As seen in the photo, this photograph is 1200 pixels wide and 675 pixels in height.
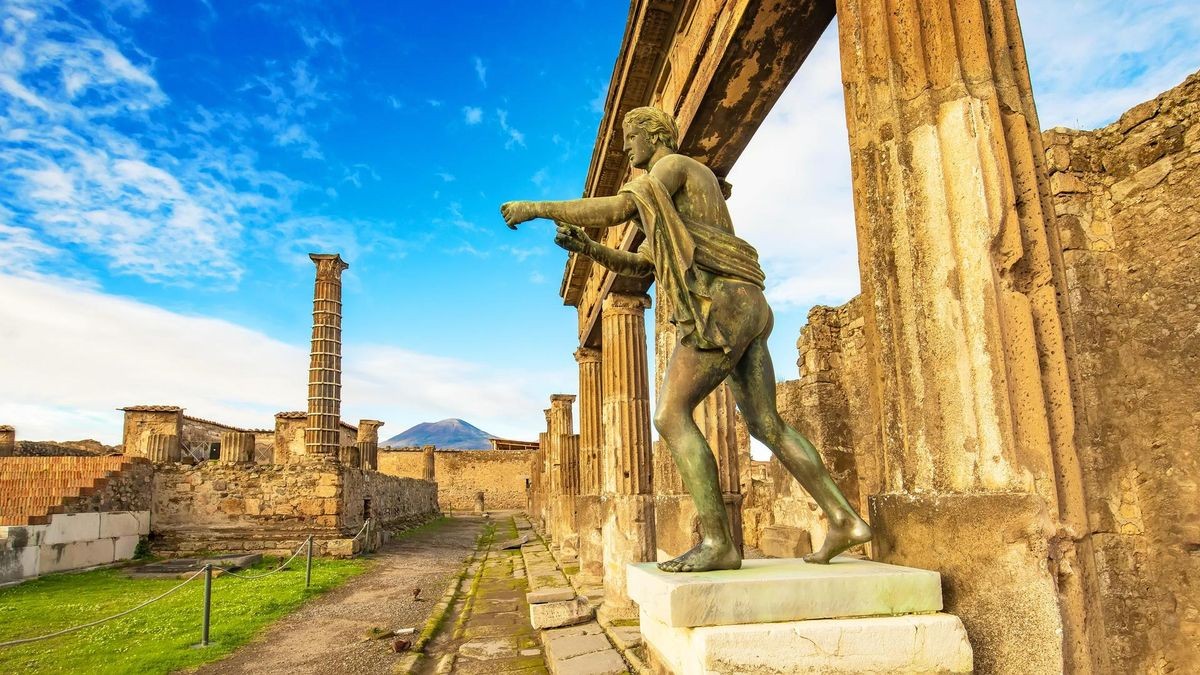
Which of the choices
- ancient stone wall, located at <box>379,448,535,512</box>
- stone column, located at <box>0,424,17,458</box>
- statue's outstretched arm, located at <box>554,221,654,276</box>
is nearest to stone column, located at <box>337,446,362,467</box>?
stone column, located at <box>0,424,17,458</box>

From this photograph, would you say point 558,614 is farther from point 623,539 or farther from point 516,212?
point 516,212

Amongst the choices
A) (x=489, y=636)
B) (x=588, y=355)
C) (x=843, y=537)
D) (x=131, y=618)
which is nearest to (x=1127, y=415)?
(x=843, y=537)

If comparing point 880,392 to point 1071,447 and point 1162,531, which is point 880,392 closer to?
point 1071,447

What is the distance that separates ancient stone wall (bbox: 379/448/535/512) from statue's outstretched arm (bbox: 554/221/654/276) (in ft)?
129

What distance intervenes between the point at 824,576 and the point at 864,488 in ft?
26.6

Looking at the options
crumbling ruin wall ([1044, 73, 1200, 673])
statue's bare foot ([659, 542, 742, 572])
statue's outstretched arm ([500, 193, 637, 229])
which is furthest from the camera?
crumbling ruin wall ([1044, 73, 1200, 673])

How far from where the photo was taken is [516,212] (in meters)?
2.99

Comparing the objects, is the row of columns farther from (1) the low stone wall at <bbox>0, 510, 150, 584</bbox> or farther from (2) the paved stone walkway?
(1) the low stone wall at <bbox>0, 510, 150, 584</bbox>

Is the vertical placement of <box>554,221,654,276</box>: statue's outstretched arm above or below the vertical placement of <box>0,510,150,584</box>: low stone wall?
above

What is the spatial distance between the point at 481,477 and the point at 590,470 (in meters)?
31.2

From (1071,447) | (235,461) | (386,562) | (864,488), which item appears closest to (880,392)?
(1071,447)

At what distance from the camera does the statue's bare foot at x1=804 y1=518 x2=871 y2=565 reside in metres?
2.69

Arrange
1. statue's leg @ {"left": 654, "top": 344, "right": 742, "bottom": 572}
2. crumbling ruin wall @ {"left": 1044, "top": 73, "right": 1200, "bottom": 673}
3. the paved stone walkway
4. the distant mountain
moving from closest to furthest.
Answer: statue's leg @ {"left": 654, "top": 344, "right": 742, "bottom": 572}, crumbling ruin wall @ {"left": 1044, "top": 73, "right": 1200, "bottom": 673}, the paved stone walkway, the distant mountain

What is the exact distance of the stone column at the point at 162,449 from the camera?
1694cm
